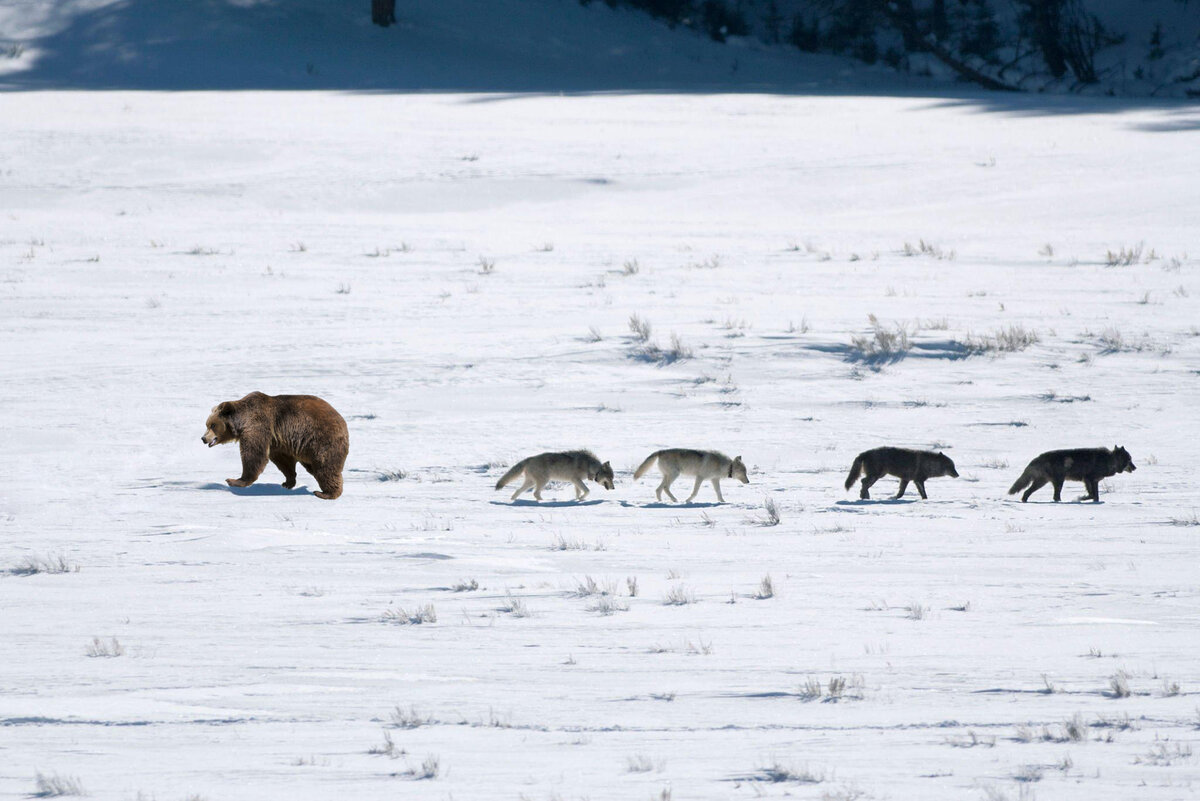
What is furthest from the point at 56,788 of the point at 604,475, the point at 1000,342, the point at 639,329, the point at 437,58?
the point at 437,58

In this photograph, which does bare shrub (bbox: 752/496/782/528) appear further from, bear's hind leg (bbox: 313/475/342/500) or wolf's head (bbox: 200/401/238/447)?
wolf's head (bbox: 200/401/238/447)

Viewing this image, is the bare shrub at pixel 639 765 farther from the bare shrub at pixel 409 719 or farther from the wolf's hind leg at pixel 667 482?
the wolf's hind leg at pixel 667 482

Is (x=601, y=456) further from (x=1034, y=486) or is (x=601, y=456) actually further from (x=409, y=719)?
(x=409, y=719)

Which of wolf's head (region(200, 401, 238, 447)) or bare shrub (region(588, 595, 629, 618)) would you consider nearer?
bare shrub (region(588, 595, 629, 618))

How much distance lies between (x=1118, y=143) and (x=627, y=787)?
23547mm

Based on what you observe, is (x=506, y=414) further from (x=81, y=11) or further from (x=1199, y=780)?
(x=81, y=11)

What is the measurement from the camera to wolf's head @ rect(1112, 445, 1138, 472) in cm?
880

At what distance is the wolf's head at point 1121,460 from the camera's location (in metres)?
8.80

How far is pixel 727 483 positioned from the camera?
10.1 meters

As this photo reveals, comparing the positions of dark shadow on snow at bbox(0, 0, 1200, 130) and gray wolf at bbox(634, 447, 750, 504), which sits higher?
dark shadow on snow at bbox(0, 0, 1200, 130)

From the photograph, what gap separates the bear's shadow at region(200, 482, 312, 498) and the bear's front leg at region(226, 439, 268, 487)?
0.05 metres

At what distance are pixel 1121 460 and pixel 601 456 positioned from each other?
142 inches

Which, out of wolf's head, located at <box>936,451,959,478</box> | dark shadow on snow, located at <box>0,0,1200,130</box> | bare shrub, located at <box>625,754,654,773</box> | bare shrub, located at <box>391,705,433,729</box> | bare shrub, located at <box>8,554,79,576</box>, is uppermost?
dark shadow on snow, located at <box>0,0,1200,130</box>

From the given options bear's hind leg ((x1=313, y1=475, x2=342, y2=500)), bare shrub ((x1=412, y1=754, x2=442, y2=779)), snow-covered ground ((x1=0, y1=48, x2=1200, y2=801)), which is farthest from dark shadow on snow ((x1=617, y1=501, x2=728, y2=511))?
bare shrub ((x1=412, y1=754, x2=442, y2=779))
